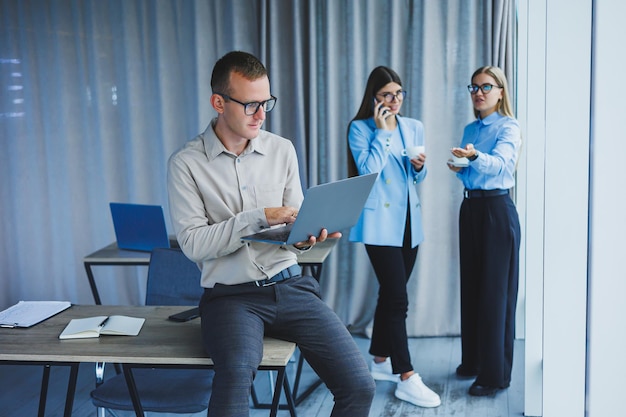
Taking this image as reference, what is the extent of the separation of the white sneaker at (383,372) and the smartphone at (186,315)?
4.92 feet

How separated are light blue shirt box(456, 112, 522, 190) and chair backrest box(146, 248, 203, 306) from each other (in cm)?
138

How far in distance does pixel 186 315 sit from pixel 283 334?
412mm

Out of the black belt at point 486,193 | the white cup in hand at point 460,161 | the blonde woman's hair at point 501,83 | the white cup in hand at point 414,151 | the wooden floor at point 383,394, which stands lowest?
the wooden floor at point 383,394

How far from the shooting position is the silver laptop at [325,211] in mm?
2236

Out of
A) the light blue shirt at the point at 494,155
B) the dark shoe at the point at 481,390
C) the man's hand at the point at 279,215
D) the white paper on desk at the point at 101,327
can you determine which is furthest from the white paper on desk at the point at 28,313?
the dark shoe at the point at 481,390

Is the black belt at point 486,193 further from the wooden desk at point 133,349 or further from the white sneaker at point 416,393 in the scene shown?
the wooden desk at point 133,349

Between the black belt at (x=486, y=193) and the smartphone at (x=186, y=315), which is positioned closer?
the smartphone at (x=186, y=315)

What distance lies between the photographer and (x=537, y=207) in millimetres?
3330

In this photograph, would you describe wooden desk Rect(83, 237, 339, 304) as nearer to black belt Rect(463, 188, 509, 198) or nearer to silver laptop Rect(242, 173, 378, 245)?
black belt Rect(463, 188, 509, 198)

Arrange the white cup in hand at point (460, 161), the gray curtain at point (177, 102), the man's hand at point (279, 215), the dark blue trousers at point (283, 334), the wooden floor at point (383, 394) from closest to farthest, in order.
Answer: the dark blue trousers at point (283, 334) → the man's hand at point (279, 215) → the white cup in hand at point (460, 161) → the wooden floor at point (383, 394) → the gray curtain at point (177, 102)

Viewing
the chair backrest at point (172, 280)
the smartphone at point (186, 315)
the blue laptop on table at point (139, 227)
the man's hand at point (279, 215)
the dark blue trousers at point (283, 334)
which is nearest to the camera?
the dark blue trousers at point (283, 334)

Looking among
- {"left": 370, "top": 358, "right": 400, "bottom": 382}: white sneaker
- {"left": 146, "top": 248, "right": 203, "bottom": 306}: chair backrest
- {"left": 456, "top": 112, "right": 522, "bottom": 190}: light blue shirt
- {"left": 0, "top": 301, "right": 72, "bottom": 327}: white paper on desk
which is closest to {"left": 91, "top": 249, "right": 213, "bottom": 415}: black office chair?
{"left": 146, "top": 248, "right": 203, "bottom": 306}: chair backrest

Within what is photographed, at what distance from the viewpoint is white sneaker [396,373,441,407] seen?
140 inches

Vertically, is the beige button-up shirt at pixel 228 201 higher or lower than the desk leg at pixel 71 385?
higher
